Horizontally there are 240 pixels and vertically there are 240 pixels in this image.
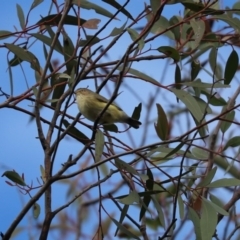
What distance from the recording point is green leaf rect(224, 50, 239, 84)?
1.98 meters

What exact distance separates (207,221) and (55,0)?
73 cm

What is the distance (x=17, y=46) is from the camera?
1789 millimetres

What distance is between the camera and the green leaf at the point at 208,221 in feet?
5.67

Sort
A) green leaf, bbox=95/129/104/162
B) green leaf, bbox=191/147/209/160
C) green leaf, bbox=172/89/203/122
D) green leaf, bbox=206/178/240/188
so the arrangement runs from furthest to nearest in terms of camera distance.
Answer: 1. green leaf, bbox=191/147/209/160
2. green leaf, bbox=206/178/240/188
3. green leaf, bbox=172/89/203/122
4. green leaf, bbox=95/129/104/162

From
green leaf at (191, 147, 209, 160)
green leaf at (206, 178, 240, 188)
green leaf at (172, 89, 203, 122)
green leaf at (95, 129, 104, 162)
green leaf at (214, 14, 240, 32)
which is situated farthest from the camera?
green leaf at (191, 147, 209, 160)

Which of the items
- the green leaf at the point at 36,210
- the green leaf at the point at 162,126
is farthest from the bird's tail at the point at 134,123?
the green leaf at the point at 36,210

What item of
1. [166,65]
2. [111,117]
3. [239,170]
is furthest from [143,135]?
[239,170]

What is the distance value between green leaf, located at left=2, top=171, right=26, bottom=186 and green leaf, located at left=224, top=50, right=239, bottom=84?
0.68 m

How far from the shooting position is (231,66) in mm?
1983

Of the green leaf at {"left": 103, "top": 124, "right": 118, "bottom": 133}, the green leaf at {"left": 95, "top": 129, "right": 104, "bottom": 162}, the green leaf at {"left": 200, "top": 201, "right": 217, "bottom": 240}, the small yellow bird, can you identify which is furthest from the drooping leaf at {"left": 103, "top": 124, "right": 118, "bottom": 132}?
the green leaf at {"left": 200, "top": 201, "right": 217, "bottom": 240}

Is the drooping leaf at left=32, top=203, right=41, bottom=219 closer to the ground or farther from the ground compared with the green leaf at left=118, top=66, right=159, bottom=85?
closer to the ground

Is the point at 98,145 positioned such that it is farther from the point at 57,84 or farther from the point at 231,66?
the point at 231,66

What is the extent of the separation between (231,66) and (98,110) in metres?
0.47

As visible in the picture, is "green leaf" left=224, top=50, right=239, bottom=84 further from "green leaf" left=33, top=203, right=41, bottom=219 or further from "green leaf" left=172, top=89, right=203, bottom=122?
"green leaf" left=33, top=203, right=41, bottom=219
